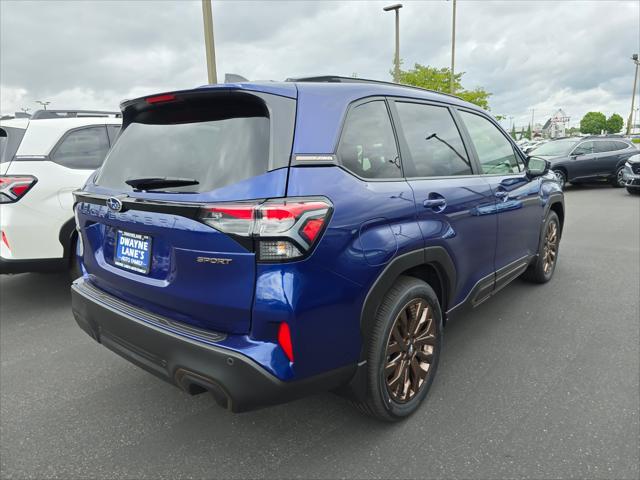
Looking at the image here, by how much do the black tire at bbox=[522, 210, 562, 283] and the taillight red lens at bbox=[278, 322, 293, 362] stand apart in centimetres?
341

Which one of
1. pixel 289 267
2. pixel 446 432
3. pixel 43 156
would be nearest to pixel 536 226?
pixel 446 432

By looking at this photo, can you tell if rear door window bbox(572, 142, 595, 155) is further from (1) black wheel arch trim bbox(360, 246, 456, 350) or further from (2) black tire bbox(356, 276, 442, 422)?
(2) black tire bbox(356, 276, 442, 422)

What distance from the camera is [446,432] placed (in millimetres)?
2455

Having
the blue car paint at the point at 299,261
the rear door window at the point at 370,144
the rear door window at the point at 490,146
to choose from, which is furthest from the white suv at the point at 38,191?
the rear door window at the point at 490,146

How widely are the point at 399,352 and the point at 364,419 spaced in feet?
1.54

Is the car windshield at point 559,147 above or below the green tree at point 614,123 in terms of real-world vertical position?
below

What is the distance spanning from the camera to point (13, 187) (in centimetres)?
410

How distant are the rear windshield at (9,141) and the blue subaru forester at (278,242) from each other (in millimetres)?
2159

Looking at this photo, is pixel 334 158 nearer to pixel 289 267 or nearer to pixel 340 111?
pixel 340 111

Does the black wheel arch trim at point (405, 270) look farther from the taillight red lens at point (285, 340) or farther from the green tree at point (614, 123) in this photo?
the green tree at point (614, 123)

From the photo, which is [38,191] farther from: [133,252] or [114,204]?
[133,252]

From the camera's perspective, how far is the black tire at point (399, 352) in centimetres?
224

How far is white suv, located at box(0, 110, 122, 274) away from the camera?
4094 millimetres

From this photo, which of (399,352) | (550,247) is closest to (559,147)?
(550,247)
